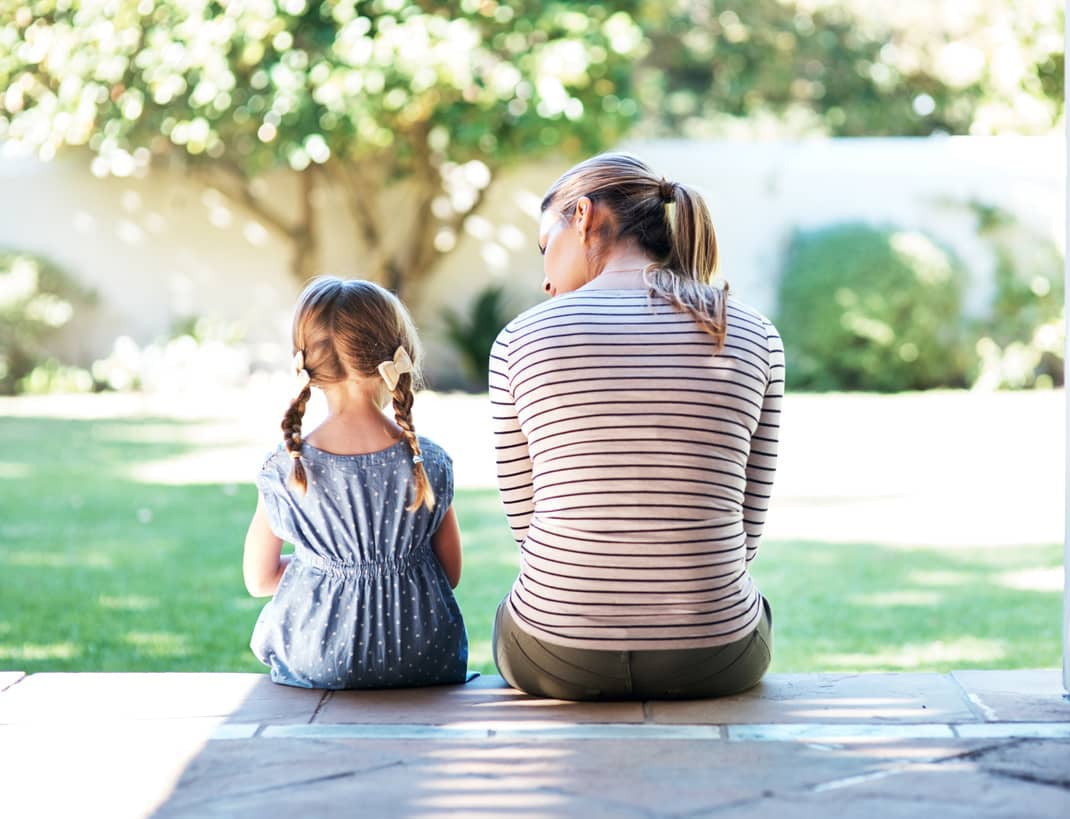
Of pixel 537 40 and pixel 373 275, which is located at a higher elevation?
pixel 537 40

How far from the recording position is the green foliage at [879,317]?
38.2 feet

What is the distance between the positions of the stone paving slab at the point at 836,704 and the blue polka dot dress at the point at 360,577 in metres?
0.51

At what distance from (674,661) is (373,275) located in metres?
10.6

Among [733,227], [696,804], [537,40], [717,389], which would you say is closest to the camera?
[696,804]

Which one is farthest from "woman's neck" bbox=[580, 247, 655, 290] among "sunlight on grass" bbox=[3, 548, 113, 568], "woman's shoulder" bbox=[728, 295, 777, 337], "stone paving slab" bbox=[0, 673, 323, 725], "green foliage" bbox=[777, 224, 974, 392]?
"green foliage" bbox=[777, 224, 974, 392]

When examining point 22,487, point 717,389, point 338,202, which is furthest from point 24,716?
point 338,202

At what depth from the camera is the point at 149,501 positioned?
6.63 meters

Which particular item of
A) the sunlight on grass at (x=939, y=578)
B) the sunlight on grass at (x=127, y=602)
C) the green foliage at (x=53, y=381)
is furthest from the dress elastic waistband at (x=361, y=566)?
the green foliage at (x=53, y=381)

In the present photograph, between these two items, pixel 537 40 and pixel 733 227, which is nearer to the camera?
pixel 537 40

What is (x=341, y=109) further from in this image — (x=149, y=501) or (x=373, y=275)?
(x=149, y=501)

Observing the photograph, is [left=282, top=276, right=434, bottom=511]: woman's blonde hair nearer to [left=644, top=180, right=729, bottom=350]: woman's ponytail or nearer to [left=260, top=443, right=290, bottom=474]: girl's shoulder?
[left=260, top=443, right=290, bottom=474]: girl's shoulder

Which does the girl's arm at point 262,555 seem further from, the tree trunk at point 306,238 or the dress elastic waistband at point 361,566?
the tree trunk at point 306,238

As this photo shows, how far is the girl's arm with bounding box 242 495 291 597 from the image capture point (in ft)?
9.48

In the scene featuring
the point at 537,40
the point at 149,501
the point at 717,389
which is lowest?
the point at 149,501
